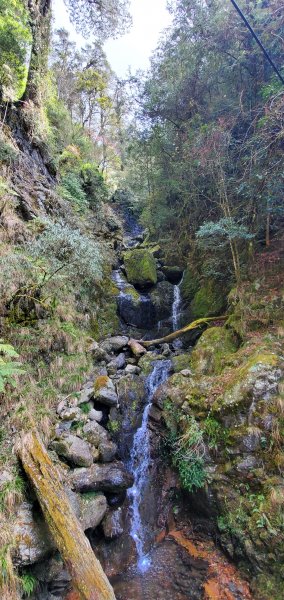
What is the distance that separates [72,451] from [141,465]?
1.84 metres

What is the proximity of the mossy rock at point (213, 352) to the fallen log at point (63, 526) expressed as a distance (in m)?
3.70

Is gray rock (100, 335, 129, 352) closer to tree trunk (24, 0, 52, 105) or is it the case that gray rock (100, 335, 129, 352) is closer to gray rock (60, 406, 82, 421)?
gray rock (60, 406, 82, 421)

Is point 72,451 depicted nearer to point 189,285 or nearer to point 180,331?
point 180,331

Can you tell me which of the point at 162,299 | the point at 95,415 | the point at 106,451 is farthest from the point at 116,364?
the point at 162,299

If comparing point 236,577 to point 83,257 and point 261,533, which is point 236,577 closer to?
point 261,533

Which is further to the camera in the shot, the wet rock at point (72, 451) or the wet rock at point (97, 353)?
the wet rock at point (97, 353)

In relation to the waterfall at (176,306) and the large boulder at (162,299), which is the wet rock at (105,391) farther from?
the large boulder at (162,299)

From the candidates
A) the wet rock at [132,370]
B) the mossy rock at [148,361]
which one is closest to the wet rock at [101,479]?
the wet rock at [132,370]

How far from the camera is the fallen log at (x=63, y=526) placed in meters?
2.95

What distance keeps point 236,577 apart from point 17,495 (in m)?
3.25

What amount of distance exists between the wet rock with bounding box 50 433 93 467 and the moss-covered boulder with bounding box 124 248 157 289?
698cm

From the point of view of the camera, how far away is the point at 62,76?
52.9 ft

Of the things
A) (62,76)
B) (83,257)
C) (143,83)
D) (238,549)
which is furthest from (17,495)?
(62,76)

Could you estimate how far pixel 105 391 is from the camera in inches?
234
